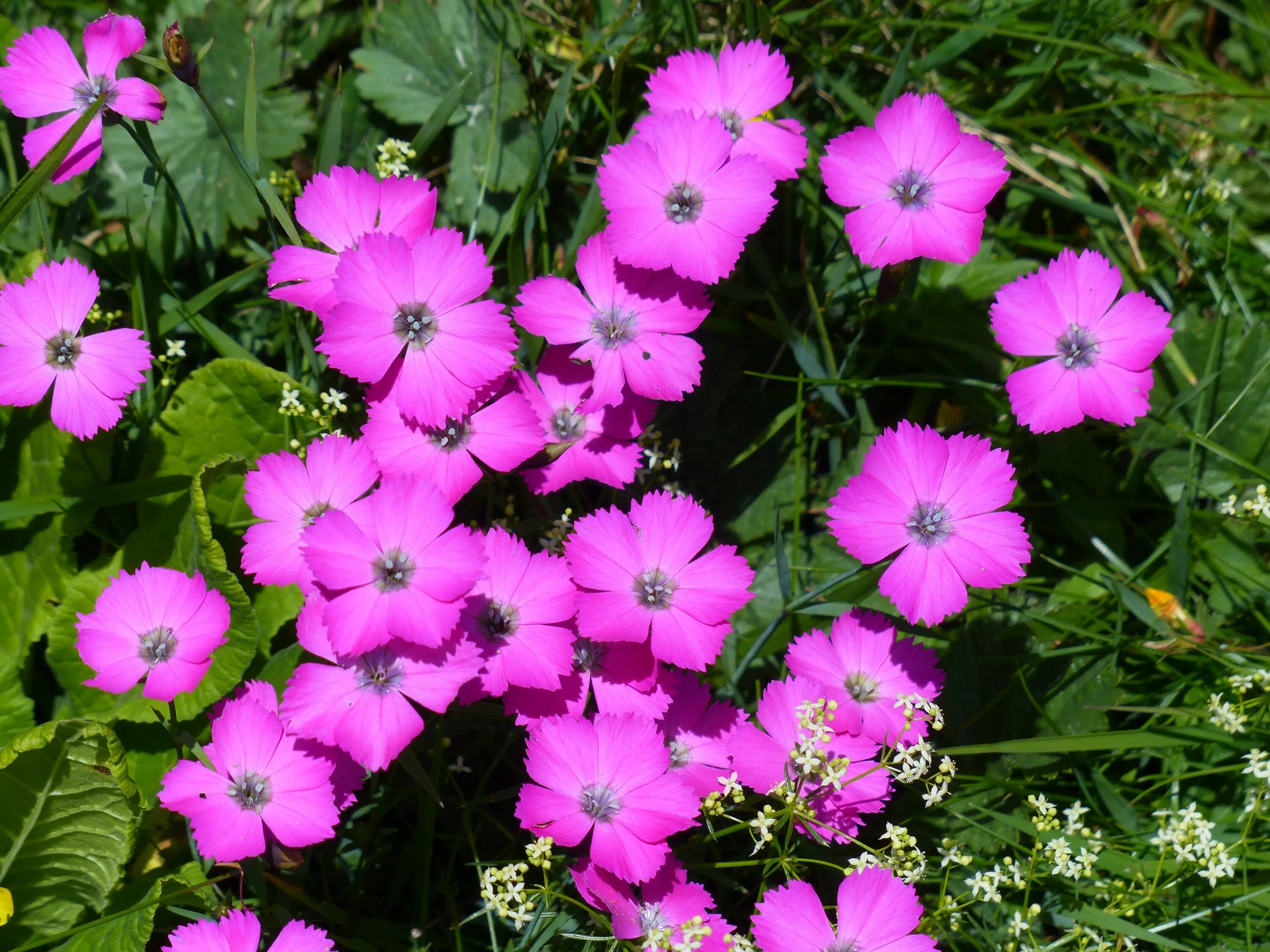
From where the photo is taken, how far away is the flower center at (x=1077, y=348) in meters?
2.75

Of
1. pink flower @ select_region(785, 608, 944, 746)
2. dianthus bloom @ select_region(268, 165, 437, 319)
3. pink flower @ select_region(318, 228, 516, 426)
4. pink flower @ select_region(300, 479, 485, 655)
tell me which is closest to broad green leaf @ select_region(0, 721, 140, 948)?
pink flower @ select_region(300, 479, 485, 655)

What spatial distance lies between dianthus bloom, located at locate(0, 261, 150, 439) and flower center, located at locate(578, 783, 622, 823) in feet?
4.96

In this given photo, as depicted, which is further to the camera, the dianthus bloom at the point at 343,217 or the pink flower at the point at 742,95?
the pink flower at the point at 742,95

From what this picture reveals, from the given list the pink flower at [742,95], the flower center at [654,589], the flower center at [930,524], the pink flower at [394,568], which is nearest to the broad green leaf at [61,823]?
the pink flower at [394,568]

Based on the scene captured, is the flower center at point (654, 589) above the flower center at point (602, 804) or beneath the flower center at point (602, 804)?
above

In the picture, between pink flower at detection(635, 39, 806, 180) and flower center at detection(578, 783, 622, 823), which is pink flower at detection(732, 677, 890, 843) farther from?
pink flower at detection(635, 39, 806, 180)

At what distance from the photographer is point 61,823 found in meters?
2.56

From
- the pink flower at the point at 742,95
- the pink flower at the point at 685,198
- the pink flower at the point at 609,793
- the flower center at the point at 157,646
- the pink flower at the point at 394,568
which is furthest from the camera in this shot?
the pink flower at the point at 742,95

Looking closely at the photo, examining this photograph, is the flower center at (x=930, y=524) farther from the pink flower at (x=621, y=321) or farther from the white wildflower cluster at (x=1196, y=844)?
the white wildflower cluster at (x=1196, y=844)

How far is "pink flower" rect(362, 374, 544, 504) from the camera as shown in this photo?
8.16 feet

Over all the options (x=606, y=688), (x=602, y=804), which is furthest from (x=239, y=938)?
(x=606, y=688)

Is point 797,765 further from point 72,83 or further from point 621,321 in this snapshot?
point 72,83

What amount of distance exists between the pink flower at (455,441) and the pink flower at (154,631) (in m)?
0.55

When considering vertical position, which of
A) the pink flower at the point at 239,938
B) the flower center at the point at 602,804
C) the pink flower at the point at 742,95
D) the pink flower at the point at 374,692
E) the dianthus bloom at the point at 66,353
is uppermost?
the pink flower at the point at 742,95
